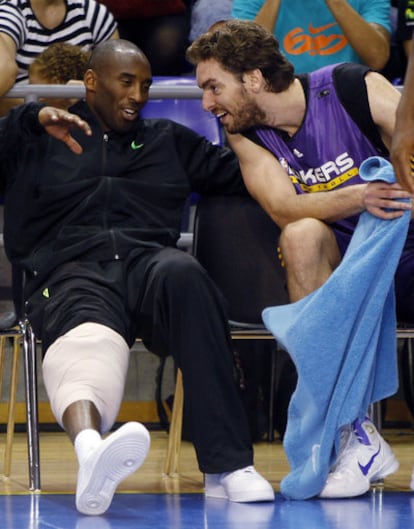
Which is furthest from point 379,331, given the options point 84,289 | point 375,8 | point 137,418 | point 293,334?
point 375,8

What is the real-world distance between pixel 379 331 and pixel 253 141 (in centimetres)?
79

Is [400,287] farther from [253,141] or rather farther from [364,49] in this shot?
[364,49]

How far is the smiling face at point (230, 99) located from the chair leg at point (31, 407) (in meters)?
0.88

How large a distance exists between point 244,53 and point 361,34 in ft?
4.35

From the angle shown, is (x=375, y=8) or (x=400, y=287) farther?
(x=375, y=8)

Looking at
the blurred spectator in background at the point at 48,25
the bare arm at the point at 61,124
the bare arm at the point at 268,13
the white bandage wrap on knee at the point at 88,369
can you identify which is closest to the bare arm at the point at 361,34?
the bare arm at the point at 268,13

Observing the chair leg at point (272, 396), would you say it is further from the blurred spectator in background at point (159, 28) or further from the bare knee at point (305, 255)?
the blurred spectator in background at point (159, 28)

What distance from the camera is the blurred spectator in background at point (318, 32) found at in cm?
473

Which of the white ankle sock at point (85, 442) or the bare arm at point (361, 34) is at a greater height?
the bare arm at point (361, 34)

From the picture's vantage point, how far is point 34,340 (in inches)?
131

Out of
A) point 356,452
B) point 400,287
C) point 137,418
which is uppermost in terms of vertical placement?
point 400,287

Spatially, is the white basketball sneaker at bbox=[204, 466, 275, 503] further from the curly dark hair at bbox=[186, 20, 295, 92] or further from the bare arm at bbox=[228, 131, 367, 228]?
the curly dark hair at bbox=[186, 20, 295, 92]

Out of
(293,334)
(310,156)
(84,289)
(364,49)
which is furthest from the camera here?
(364,49)

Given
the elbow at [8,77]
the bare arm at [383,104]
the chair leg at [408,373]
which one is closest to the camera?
the bare arm at [383,104]
